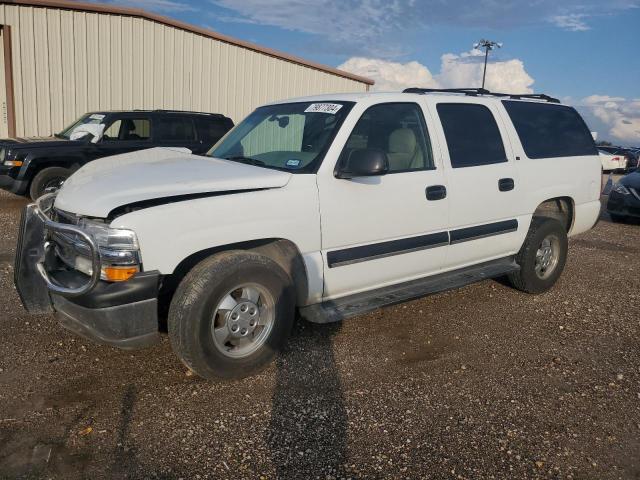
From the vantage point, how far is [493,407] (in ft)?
11.6

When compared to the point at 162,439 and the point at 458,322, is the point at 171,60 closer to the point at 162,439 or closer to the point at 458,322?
the point at 458,322

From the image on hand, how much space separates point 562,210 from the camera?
5926mm

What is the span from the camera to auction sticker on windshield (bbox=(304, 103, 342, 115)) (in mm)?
4264

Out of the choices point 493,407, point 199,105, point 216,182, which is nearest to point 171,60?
point 199,105

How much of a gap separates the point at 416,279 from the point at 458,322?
70 centimetres

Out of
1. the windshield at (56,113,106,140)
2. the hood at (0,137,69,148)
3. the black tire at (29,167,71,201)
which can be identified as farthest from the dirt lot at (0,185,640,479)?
the windshield at (56,113,106,140)

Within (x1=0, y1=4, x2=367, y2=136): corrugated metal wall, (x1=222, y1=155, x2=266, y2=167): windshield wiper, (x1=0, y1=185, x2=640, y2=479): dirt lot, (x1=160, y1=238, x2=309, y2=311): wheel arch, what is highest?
(x1=0, y1=4, x2=367, y2=136): corrugated metal wall

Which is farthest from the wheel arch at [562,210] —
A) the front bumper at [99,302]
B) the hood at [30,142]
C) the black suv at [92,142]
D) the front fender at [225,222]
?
the hood at [30,142]

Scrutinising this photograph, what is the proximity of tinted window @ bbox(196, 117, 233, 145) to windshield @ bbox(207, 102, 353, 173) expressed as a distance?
6180mm

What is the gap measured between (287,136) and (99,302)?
1.93m

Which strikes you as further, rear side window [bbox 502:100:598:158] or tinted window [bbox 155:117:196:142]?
tinted window [bbox 155:117:196:142]

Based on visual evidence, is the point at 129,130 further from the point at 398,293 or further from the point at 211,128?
the point at 398,293

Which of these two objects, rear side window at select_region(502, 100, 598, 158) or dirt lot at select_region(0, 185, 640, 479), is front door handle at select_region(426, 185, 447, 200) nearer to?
dirt lot at select_region(0, 185, 640, 479)

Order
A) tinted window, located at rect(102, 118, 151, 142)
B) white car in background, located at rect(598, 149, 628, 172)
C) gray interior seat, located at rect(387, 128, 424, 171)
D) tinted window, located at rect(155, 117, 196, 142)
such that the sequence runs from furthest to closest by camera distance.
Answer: white car in background, located at rect(598, 149, 628, 172) → tinted window, located at rect(155, 117, 196, 142) → tinted window, located at rect(102, 118, 151, 142) → gray interior seat, located at rect(387, 128, 424, 171)
